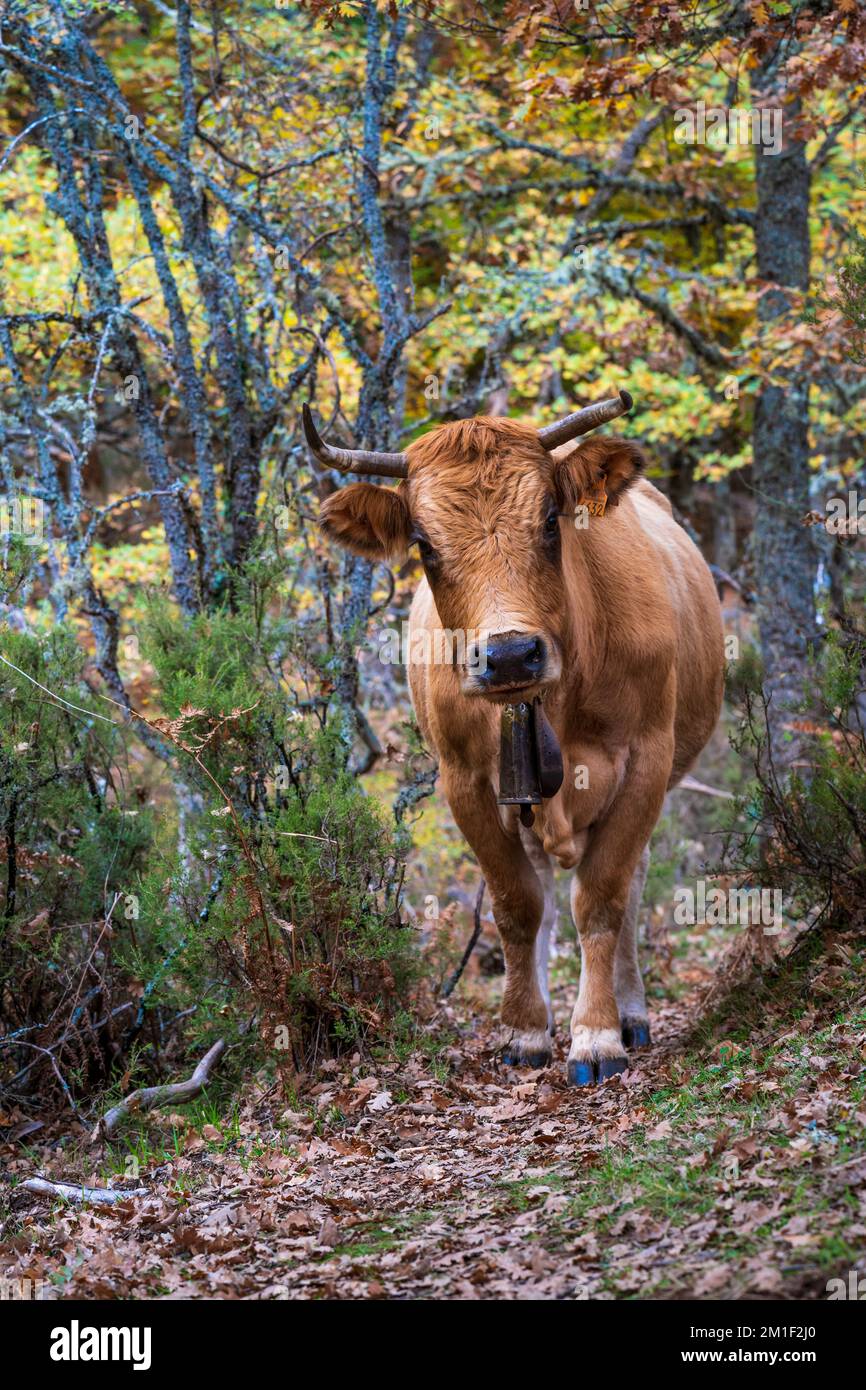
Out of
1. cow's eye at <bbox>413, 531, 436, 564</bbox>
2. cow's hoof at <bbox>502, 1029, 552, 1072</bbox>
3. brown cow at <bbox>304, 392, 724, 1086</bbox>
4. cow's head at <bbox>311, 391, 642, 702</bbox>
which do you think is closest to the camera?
cow's head at <bbox>311, 391, 642, 702</bbox>

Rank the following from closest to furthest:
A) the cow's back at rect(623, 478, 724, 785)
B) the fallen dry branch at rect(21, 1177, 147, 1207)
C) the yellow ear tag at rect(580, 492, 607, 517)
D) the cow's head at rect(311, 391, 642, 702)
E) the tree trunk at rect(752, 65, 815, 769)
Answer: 1. the fallen dry branch at rect(21, 1177, 147, 1207)
2. the cow's head at rect(311, 391, 642, 702)
3. the yellow ear tag at rect(580, 492, 607, 517)
4. the cow's back at rect(623, 478, 724, 785)
5. the tree trunk at rect(752, 65, 815, 769)

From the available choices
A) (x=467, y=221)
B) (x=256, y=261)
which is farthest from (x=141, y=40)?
(x=256, y=261)

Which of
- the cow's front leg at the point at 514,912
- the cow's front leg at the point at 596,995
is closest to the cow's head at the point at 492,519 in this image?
the cow's front leg at the point at 514,912

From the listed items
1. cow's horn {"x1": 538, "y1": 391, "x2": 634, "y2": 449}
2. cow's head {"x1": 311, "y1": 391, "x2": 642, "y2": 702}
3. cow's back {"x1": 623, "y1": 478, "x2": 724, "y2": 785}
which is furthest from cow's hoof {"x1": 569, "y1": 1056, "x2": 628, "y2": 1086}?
cow's horn {"x1": 538, "y1": 391, "x2": 634, "y2": 449}

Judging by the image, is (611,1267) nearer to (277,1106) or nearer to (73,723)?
(277,1106)

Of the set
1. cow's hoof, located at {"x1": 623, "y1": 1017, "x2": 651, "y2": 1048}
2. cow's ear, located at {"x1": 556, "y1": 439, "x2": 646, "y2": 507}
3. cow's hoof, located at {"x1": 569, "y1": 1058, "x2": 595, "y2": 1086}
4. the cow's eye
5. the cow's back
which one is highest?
cow's ear, located at {"x1": 556, "y1": 439, "x2": 646, "y2": 507}

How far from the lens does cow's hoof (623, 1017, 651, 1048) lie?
809cm

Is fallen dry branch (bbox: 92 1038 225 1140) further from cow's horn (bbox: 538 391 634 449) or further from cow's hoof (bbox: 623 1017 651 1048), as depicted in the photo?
cow's horn (bbox: 538 391 634 449)

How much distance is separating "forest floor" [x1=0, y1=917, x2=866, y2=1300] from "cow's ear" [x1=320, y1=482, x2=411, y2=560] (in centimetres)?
254

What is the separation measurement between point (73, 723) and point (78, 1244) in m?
3.25

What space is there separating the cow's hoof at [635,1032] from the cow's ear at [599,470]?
3.05m

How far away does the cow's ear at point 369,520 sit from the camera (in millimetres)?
6734

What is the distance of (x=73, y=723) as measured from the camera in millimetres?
7820

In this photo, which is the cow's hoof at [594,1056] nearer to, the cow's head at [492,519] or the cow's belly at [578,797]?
the cow's belly at [578,797]
